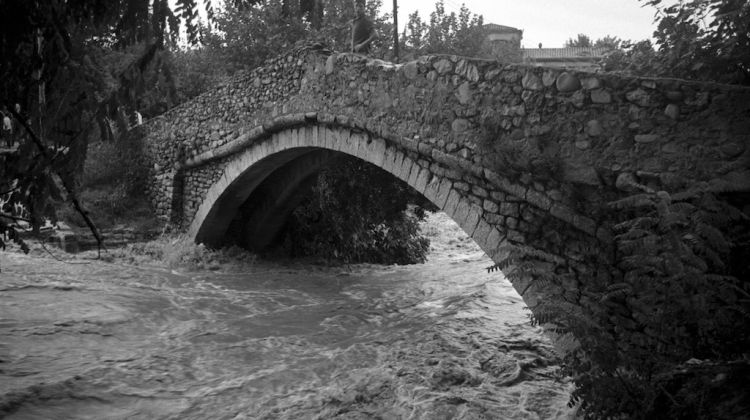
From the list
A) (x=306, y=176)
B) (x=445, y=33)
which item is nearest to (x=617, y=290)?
(x=306, y=176)

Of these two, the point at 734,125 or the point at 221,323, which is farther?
the point at 221,323

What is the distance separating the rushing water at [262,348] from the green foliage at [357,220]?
1.50m

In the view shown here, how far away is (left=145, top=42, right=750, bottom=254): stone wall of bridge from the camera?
3.64 meters

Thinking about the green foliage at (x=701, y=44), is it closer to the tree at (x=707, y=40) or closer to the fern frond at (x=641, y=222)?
the tree at (x=707, y=40)

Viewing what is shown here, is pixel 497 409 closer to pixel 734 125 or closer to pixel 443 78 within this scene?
pixel 734 125

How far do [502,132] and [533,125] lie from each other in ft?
1.16

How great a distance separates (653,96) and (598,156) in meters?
0.54

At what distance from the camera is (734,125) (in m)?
3.49

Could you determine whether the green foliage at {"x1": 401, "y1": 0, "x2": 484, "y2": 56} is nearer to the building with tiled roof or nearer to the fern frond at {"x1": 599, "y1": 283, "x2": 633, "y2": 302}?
the building with tiled roof

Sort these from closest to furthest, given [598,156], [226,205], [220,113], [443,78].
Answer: [598,156]
[443,78]
[220,113]
[226,205]

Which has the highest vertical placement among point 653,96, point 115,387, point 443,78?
point 443,78

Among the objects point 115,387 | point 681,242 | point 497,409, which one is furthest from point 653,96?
point 115,387

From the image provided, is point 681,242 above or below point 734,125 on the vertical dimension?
below

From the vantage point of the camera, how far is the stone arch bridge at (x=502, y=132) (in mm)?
3709
